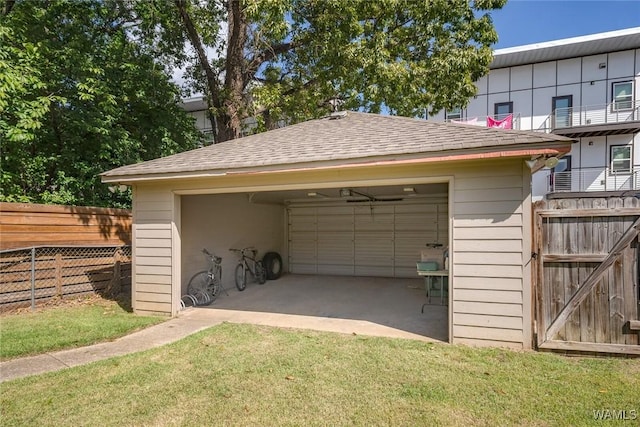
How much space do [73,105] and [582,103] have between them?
58.0ft

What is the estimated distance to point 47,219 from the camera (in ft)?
21.3

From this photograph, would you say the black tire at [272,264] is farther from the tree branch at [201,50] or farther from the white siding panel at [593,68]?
the white siding panel at [593,68]

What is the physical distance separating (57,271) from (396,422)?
21.8 ft

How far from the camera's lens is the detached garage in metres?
4.32

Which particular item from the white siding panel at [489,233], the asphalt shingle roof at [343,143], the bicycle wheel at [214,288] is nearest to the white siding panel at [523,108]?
the asphalt shingle roof at [343,143]

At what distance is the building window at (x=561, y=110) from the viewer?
1472cm

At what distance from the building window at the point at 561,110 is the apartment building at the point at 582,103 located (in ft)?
0.11

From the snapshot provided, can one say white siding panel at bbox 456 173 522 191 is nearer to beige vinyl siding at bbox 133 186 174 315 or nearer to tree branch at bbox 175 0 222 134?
beige vinyl siding at bbox 133 186 174 315

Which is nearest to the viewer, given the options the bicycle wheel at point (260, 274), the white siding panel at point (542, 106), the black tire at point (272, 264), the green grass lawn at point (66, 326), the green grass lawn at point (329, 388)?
the green grass lawn at point (329, 388)

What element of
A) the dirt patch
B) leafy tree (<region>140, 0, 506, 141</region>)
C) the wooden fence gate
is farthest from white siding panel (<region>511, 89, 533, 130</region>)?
the dirt patch

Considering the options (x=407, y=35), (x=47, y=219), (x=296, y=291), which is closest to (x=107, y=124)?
(x=47, y=219)

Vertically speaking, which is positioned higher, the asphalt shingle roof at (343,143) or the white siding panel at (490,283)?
the asphalt shingle roof at (343,143)

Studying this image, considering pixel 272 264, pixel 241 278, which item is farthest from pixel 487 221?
pixel 272 264

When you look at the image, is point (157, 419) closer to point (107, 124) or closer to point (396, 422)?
point (396, 422)
